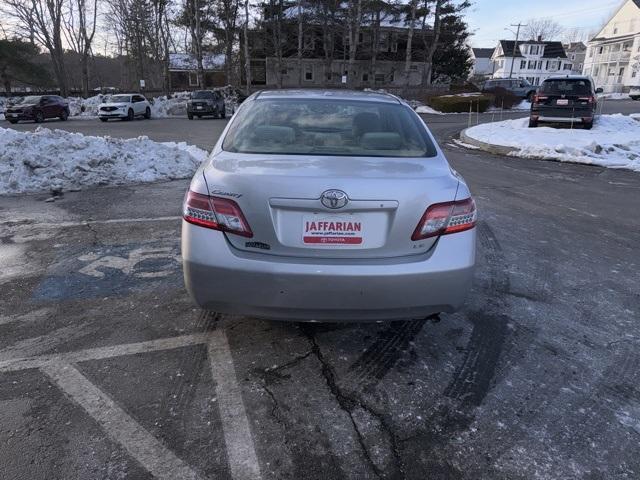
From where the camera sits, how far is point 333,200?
2551mm

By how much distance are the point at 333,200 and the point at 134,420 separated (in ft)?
5.16

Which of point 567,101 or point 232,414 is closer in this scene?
point 232,414

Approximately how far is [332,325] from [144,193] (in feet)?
18.2

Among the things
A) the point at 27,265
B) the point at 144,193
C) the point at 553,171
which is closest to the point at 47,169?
the point at 144,193

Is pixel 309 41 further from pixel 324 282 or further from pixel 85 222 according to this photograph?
pixel 324 282

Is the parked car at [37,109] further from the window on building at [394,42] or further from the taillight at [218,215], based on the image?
the window on building at [394,42]

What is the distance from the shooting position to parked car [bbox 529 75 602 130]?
16438 mm

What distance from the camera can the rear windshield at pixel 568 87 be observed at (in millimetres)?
16578

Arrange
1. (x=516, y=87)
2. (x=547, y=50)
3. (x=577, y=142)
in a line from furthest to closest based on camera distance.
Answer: (x=547, y=50) < (x=516, y=87) < (x=577, y=142)

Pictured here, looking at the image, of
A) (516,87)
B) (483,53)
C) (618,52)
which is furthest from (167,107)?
(483,53)

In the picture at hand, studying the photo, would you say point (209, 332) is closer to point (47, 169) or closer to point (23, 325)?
point (23, 325)

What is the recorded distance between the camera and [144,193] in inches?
313

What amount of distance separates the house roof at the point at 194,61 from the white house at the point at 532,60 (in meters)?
53.4

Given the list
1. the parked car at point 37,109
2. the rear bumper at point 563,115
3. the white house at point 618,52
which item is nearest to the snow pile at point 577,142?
the rear bumper at point 563,115
